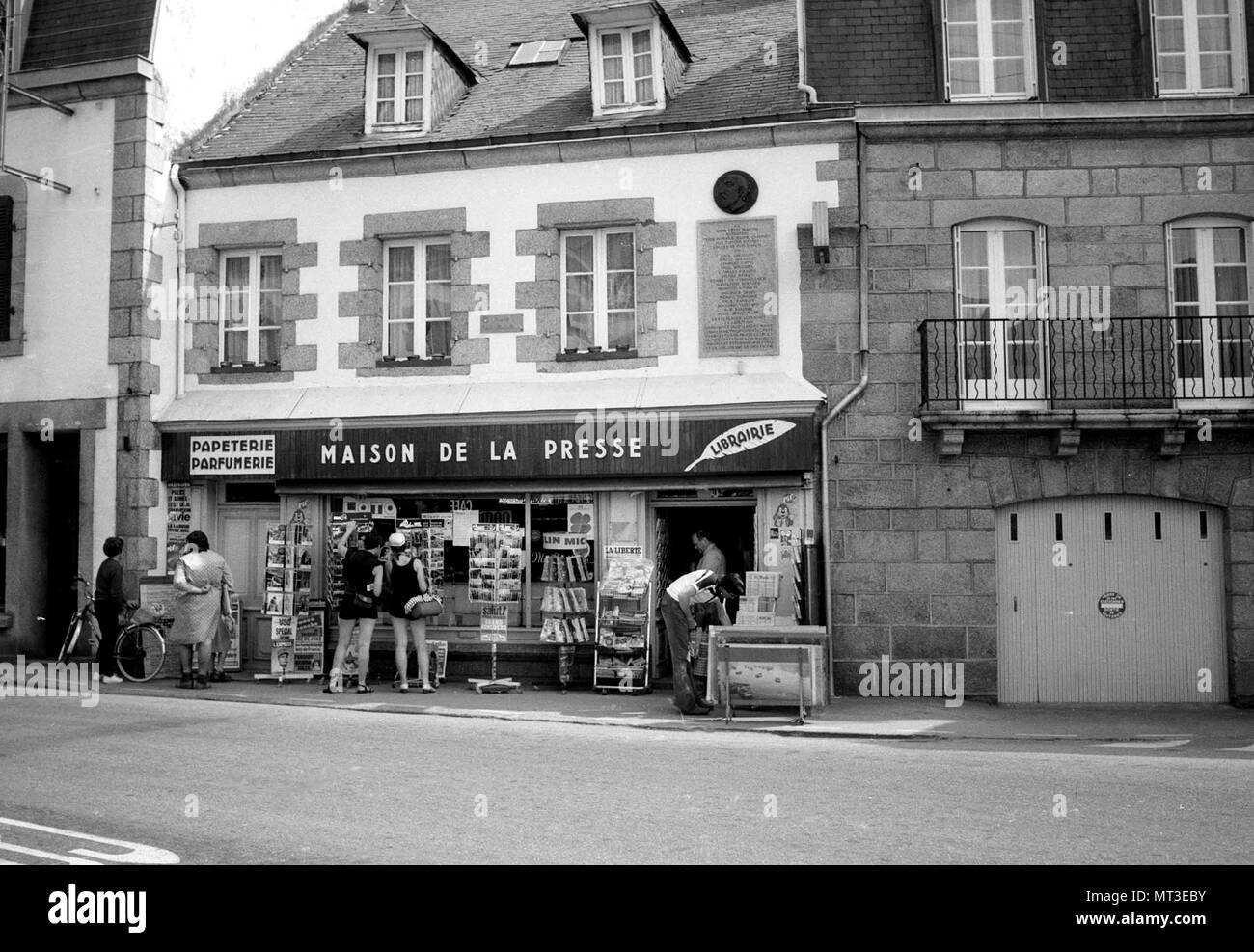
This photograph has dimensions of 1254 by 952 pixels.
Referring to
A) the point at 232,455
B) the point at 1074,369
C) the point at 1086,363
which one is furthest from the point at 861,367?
the point at 232,455

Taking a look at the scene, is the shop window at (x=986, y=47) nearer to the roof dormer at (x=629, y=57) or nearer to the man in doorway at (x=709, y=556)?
the roof dormer at (x=629, y=57)

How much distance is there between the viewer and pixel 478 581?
48.9 feet

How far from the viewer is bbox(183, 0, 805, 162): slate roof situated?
49.9ft

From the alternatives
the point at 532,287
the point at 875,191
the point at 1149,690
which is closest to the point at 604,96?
the point at 532,287

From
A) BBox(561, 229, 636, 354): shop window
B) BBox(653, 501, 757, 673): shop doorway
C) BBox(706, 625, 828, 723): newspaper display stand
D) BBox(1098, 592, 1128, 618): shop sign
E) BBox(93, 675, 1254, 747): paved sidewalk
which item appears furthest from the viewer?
BBox(561, 229, 636, 354): shop window

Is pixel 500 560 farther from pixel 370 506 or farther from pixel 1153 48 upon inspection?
pixel 1153 48

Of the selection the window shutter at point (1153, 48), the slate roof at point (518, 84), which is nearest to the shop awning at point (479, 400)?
the slate roof at point (518, 84)

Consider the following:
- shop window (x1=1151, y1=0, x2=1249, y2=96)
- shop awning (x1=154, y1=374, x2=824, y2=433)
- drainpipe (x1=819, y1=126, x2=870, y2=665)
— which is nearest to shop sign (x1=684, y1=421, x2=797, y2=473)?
shop awning (x1=154, y1=374, x2=824, y2=433)

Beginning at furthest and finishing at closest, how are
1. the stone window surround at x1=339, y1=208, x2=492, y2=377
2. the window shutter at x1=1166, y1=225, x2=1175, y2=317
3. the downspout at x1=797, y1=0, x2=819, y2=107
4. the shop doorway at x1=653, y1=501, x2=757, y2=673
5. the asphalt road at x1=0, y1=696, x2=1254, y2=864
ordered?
the stone window surround at x1=339, y1=208, x2=492, y2=377 < the shop doorway at x1=653, y1=501, x2=757, y2=673 < the downspout at x1=797, y1=0, x2=819, y2=107 < the window shutter at x1=1166, y1=225, x2=1175, y2=317 < the asphalt road at x1=0, y1=696, x2=1254, y2=864

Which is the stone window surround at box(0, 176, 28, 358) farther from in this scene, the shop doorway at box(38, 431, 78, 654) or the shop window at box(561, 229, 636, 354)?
the shop window at box(561, 229, 636, 354)

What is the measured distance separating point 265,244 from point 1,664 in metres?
6.23

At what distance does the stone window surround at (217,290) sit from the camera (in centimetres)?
1580

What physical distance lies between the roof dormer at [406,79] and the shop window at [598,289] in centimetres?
266

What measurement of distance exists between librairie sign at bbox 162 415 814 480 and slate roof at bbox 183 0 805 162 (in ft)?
12.1
